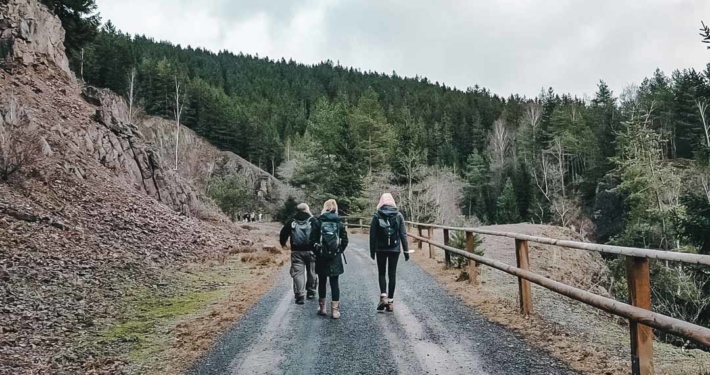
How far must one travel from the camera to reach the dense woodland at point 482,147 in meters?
31.7

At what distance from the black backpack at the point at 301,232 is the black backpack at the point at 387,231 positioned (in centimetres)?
150

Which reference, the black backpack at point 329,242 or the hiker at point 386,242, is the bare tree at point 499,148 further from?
the black backpack at point 329,242

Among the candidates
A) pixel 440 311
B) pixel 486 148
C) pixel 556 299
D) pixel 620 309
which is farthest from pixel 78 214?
pixel 486 148

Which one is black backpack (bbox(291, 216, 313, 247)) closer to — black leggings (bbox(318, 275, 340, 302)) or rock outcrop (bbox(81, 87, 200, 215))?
black leggings (bbox(318, 275, 340, 302))

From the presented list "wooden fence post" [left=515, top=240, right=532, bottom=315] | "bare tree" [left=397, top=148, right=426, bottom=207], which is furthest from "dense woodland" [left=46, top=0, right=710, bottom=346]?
"wooden fence post" [left=515, top=240, right=532, bottom=315]

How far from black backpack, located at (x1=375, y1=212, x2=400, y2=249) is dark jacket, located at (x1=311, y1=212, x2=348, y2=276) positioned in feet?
1.93

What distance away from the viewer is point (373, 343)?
18.7 ft

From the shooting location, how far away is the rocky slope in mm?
6465

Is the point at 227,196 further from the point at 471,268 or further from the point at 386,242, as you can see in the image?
the point at 386,242

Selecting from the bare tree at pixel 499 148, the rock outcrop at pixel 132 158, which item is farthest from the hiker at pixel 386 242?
the bare tree at pixel 499 148

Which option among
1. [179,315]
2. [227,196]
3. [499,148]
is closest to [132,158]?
[179,315]

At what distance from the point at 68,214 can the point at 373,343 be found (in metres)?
10.4

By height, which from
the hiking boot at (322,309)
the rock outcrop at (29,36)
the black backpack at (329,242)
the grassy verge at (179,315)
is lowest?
the grassy verge at (179,315)

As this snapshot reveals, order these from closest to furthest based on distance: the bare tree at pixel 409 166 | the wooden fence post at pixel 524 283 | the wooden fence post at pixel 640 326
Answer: the wooden fence post at pixel 640 326, the wooden fence post at pixel 524 283, the bare tree at pixel 409 166
